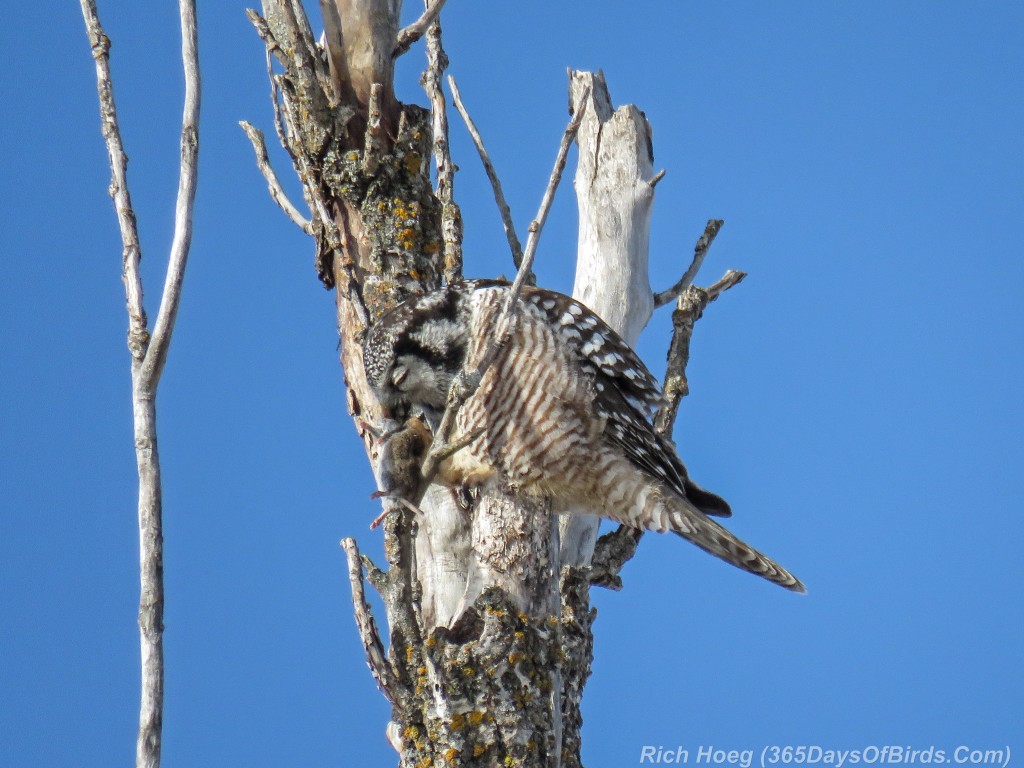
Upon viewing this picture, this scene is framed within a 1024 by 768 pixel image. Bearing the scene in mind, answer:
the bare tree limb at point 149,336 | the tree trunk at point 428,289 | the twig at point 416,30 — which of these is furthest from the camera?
the twig at point 416,30

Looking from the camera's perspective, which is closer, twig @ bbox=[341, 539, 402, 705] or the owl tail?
twig @ bbox=[341, 539, 402, 705]

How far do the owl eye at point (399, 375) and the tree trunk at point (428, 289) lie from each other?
126 millimetres

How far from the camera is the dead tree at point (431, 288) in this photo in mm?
2369

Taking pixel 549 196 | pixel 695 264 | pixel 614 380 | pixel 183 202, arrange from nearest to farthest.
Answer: pixel 183 202, pixel 549 196, pixel 614 380, pixel 695 264

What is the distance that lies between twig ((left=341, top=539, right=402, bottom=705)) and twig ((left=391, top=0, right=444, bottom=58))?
132 centimetres

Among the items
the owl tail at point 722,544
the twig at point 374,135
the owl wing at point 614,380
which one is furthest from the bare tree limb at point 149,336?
the owl tail at point 722,544

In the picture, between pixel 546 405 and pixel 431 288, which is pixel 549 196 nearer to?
pixel 546 405

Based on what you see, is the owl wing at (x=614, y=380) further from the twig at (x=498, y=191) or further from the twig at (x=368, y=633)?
the twig at (x=368, y=633)

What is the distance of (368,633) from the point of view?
2.46 meters

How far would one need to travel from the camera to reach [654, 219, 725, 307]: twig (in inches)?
138

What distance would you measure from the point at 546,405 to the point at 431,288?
0.46 m

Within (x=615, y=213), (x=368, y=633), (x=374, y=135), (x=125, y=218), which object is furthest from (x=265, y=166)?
(x=125, y=218)

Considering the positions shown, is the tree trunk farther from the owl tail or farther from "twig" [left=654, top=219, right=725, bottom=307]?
the owl tail

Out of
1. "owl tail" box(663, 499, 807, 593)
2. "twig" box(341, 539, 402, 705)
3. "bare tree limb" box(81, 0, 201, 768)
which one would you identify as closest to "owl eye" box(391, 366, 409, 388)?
"twig" box(341, 539, 402, 705)
